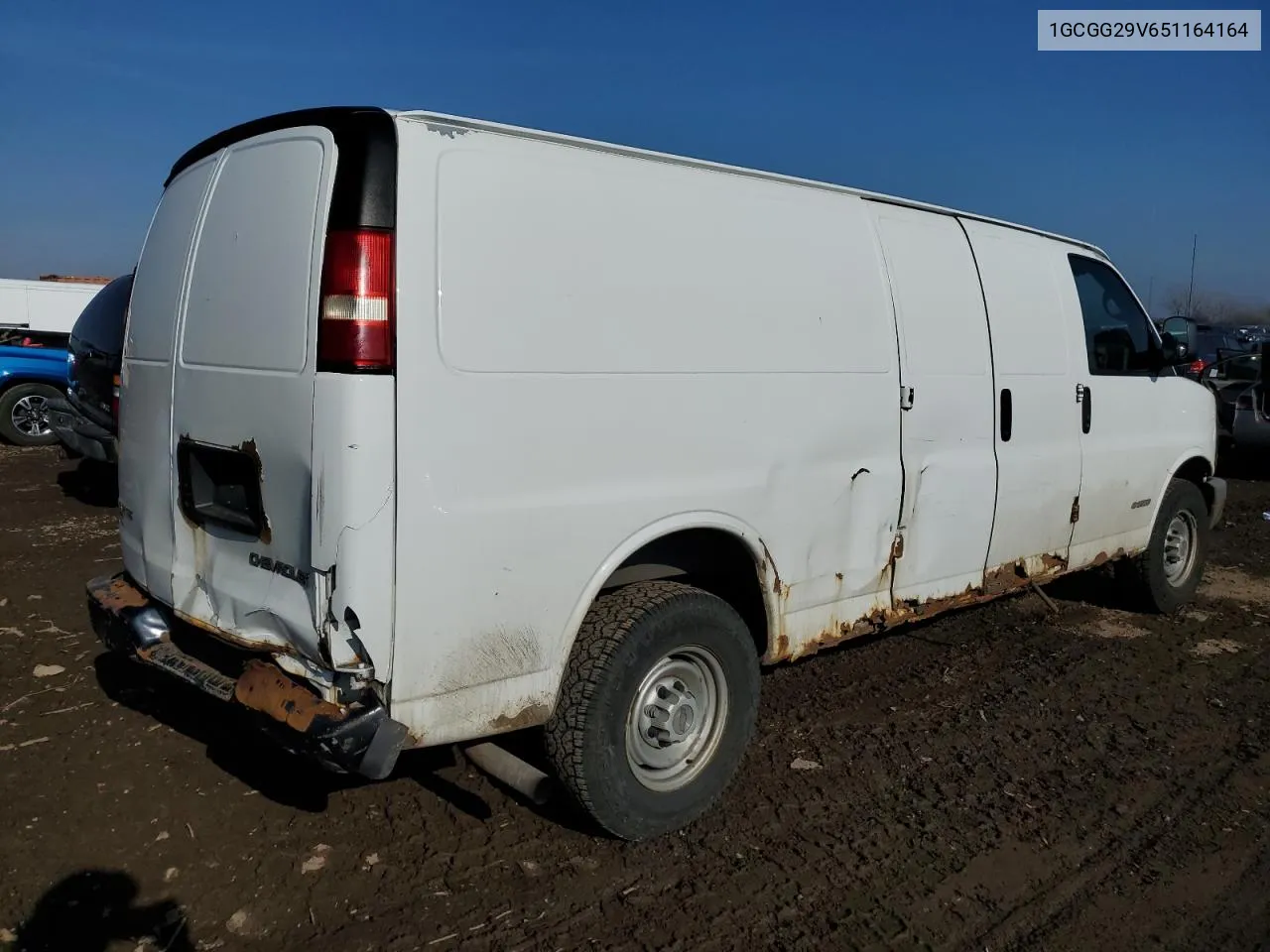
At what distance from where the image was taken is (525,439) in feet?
9.78

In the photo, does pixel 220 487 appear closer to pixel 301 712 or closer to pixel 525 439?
pixel 301 712

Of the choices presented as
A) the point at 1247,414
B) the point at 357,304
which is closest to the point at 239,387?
the point at 357,304

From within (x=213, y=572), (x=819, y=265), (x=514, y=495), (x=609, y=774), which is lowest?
(x=609, y=774)

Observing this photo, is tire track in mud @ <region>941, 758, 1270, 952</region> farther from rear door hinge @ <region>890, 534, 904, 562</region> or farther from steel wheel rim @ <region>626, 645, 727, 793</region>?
rear door hinge @ <region>890, 534, 904, 562</region>

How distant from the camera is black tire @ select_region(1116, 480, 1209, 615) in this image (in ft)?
20.7

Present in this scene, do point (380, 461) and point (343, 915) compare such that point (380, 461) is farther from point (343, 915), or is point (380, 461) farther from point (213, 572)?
point (343, 915)

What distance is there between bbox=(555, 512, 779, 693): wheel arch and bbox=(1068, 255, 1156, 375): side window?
2789mm

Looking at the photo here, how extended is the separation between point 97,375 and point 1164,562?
7902 millimetres

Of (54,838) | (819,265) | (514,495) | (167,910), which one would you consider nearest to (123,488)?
(54,838)

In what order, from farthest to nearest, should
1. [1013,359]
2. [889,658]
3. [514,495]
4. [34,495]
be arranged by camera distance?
1. [34,495]
2. [889,658]
3. [1013,359]
4. [514,495]

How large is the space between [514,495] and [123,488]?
1842 millimetres

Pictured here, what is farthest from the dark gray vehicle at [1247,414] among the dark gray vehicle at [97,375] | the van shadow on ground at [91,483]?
the van shadow on ground at [91,483]

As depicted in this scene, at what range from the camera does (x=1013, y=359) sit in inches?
194

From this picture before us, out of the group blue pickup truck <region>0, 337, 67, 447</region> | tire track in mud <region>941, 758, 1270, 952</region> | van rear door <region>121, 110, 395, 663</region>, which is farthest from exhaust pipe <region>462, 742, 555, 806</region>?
blue pickup truck <region>0, 337, 67, 447</region>
